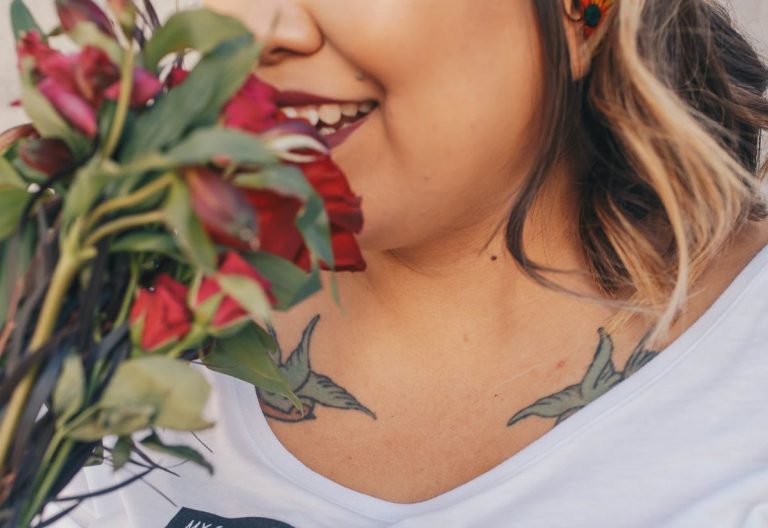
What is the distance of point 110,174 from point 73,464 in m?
0.23

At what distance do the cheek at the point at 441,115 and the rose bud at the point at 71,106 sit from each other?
0.37m

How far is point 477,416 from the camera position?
1.22 metres

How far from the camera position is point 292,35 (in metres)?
0.90

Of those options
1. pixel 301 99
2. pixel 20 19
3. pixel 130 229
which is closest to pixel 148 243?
pixel 130 229

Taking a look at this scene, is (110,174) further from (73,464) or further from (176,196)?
(73,464)

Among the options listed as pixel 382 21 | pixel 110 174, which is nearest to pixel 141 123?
pixel 110 174

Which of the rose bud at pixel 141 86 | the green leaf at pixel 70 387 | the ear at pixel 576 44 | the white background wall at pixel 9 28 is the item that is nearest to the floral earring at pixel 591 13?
the ear at pixel 576 44

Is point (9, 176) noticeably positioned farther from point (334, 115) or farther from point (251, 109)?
point (334, 115)

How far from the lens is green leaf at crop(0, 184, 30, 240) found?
0.62 metres

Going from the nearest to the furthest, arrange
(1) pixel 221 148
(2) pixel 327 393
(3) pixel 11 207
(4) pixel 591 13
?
1. (1) pixel 221 148
2. (3) pixel 11 207
3. (4) pixel 591 13
4. (2) pixel 327 393

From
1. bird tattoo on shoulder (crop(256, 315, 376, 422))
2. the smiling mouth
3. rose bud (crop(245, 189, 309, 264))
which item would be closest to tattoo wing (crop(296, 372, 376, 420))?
bird tattoo on shoulder (crop(256, 315, 376, 422))

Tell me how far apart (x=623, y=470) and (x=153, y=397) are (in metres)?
0.68

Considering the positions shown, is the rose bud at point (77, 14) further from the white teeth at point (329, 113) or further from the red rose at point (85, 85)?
the white teeth at point (329, 113)

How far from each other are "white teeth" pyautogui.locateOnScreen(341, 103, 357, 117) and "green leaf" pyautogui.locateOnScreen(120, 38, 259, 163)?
370mm
